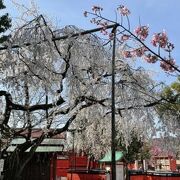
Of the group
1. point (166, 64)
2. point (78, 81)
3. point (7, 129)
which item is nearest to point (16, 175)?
point (7, 129)

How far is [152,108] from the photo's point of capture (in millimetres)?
10516

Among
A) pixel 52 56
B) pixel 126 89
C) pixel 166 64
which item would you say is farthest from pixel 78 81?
pixel 166 64

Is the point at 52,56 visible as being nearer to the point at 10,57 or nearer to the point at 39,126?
the point at 10,57

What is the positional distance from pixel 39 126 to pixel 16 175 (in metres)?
1.66

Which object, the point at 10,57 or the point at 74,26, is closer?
the point at 10,57

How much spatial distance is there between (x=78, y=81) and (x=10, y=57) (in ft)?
5.86

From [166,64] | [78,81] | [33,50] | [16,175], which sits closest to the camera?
[166,64]

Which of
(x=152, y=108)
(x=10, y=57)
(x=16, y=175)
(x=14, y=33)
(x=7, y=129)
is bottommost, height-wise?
(x=16, y=175)

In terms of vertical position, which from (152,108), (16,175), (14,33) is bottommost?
(16,175)

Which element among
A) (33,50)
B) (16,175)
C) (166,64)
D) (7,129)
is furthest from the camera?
(16,175)

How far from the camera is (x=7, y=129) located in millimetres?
9773

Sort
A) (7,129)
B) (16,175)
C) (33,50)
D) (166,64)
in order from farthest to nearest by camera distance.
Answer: (16,175) < (7,129) < (33,50) < (166,64)

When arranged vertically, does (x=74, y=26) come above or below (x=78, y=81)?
above

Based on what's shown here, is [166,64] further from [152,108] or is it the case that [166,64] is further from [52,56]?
[152,108]
